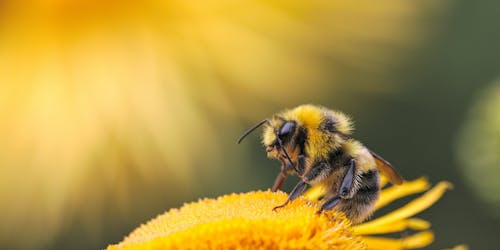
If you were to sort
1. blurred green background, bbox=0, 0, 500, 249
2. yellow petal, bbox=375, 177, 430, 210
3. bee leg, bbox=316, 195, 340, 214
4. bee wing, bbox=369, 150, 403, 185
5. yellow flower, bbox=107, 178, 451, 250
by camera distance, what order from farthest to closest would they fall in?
blurred green background, bbox=0, 0, 500, 249, yellow petal, bbox=375, 177, 430, 210, bee wing, bbox=369, 150, 403, 185, bee leg, bbox=316, 195, 340, 214, yellow flower, bbox=107, 178, 451, 250

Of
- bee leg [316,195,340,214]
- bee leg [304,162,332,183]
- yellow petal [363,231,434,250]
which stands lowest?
yellow petal [363,231,434,250]

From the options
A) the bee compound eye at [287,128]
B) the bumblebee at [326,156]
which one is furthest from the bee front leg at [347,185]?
the bee compound eye at [287,128]

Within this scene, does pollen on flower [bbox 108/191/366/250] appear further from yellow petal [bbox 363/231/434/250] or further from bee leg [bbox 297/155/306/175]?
yellow petal [bbox 363/231/434/250]

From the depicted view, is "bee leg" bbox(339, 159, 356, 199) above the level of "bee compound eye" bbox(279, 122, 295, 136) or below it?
below

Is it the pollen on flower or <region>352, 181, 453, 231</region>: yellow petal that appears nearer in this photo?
the pollen on flower

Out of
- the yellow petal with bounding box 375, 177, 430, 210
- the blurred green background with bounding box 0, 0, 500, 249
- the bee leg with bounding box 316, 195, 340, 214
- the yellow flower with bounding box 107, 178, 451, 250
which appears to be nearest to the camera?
the yellow flower with bounding box 107, 178, 451, 250

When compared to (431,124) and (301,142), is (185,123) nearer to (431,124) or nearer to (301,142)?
(431,124)

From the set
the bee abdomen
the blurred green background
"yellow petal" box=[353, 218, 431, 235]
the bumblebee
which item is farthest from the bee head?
the blurred green background
